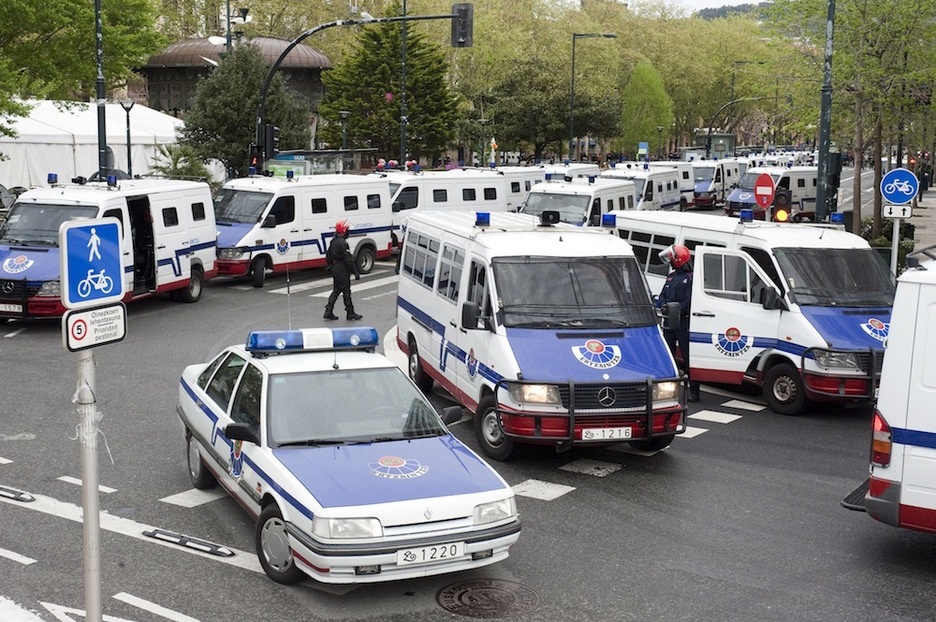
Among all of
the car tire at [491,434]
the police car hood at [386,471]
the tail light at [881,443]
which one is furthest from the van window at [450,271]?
the tail light at [881,443]

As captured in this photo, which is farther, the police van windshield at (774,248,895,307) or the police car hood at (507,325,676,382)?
the police van windshield at (774,248,895,307)

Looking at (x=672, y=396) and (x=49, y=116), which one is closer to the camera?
(x=672, y=396)

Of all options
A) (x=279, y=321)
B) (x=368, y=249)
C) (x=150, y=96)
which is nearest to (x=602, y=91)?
(x=150, y=96)

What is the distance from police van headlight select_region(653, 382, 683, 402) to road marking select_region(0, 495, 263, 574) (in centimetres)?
433

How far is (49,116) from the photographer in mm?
44094

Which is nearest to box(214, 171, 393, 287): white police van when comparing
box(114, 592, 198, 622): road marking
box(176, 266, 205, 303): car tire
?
box(176, 266, 205, 303): car tire

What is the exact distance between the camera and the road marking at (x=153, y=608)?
25.0 feet

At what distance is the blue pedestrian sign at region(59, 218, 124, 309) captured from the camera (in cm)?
605

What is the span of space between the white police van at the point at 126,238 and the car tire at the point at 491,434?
943 centimetres

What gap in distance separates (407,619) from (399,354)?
10401 mm

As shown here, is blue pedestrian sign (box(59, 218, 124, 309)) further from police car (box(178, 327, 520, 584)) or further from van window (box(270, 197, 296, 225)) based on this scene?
van window (box(270, 197, 296, 225))

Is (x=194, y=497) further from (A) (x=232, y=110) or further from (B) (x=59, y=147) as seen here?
(B) (x=59, y=147)

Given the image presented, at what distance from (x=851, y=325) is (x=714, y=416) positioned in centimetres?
191

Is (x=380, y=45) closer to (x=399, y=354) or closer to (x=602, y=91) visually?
(x=602, y=91)
